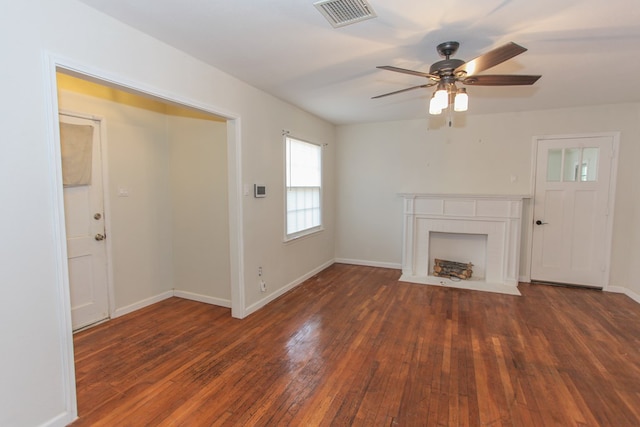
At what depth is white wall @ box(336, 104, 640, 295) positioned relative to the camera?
4.20 m

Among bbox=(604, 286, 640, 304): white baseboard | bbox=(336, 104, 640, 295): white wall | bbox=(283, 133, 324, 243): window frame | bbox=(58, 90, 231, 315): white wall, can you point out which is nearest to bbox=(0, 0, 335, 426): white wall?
bbox=(58, 90, 231, 315): white wall

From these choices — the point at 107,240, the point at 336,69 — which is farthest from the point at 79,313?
the point at 336,69

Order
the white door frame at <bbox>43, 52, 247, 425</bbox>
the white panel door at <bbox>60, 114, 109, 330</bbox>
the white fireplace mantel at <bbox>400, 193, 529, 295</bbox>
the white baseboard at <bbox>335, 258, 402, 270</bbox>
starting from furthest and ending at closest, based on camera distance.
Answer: the white baseboard at <bbox>335, 258, 402, 270</bbox> → the white fireplace mantel at <bbox>400, 193, 529, 295</bbox> → the white panel door at <bbox>60, 114, 109, 330</bbox> → the white door frame at <bbox>43, 52, 247, 425</bbox>

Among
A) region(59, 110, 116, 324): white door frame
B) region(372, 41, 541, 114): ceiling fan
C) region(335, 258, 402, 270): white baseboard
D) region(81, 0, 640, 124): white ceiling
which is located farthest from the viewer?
region(335, 258, 402, 270): white baseboard

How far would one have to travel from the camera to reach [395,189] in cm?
539

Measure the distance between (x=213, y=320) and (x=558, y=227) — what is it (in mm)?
4949

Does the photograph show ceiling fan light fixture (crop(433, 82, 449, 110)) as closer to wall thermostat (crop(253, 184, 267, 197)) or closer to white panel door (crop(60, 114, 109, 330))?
wall thermostat (crop(253, 184, 267, 197))

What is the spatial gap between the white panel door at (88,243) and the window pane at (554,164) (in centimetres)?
586

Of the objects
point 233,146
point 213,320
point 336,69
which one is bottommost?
point 213,320

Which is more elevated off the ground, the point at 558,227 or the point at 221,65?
the point at 221,65

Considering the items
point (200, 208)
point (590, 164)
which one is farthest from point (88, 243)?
point (590, 164)

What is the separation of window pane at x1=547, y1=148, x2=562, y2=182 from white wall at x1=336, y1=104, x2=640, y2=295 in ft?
0.82

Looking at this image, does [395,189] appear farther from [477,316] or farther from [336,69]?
[336,69]

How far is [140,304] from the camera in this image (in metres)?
3.67
